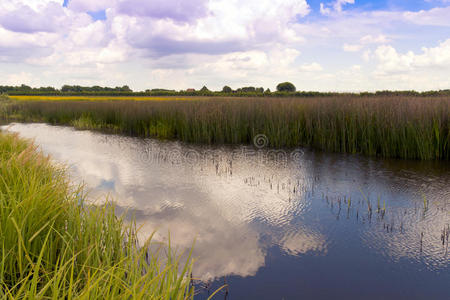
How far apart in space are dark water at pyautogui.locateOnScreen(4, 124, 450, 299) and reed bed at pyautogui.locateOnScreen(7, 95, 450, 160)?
0.78m

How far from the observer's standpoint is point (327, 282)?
311 cm

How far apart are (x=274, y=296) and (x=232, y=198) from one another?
2558mm

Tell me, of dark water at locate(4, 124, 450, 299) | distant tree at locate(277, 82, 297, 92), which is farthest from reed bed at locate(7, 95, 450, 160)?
distant tree at locate(277, 82, 297, 92)

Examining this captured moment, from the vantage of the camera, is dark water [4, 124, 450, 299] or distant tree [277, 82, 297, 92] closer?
dark water [4, 124, 450, 299]

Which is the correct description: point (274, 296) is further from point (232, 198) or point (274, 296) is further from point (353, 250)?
point (232, 198)

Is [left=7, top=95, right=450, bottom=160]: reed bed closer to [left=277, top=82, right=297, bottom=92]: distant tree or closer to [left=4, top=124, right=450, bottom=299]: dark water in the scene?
[left=4, top=124, right=450, bottom=299]: dark water

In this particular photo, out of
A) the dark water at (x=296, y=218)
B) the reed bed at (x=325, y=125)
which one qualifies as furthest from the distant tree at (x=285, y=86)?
the dark water at (x=296, y=218)

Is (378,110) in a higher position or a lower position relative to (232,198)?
higher

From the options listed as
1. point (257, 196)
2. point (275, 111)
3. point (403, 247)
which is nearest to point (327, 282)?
point (403, 247)

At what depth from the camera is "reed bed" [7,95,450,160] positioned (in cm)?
811

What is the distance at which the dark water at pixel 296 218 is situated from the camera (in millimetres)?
3137

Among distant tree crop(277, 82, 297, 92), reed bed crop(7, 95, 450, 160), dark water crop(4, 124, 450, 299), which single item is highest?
distant tree crop(277, 82, 297, 92)

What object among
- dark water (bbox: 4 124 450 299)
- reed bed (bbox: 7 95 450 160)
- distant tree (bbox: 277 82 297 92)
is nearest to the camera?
dark water (bbox: 4 124 450 299)

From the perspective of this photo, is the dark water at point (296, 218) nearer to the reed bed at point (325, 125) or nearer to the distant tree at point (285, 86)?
the reed bed at point (325, 125)
